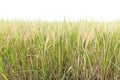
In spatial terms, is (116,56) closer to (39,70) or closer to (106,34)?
(106,34)

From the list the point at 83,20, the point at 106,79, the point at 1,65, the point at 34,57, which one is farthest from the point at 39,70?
the point at 83,20

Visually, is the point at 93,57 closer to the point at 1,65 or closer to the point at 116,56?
the point at 116,56

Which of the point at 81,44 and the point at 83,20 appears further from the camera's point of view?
the point at 83,20

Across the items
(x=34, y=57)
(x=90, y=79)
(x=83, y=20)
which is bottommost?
(x=90, y=79)

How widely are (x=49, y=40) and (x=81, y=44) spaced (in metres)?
0.17

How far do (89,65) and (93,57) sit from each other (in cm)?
5

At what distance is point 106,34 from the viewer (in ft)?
3.98

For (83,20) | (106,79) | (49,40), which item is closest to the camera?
(106,79)

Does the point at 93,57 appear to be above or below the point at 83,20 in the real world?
below

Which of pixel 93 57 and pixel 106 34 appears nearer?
pixel 93 57

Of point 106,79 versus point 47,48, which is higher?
point 47,48

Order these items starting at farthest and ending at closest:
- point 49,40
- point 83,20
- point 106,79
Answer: point 83,20, point 49,40, point 106,79

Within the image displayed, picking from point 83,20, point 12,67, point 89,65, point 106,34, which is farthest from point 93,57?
point 83,20

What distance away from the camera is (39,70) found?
1.07 m
